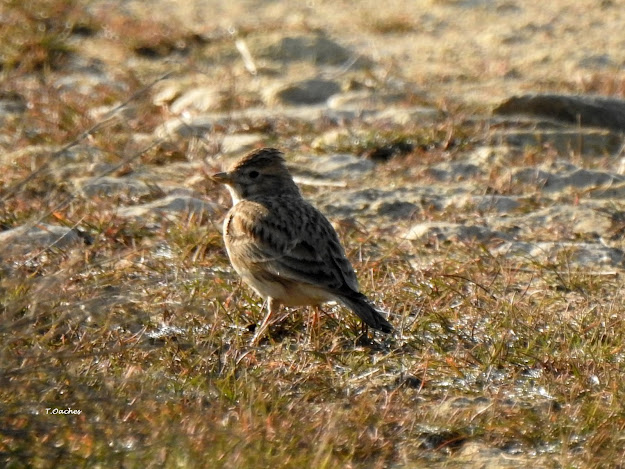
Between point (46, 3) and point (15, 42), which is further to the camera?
point (46, 3)

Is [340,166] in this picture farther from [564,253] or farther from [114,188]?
[564,253]

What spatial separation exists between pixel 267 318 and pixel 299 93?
477 cm

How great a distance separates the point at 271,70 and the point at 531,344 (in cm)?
622

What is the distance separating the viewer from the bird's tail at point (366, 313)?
16.8 ft

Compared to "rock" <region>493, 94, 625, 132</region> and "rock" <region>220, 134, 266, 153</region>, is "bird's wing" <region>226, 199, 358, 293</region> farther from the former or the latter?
"rock" <region>493, 94, 625, 132</region>

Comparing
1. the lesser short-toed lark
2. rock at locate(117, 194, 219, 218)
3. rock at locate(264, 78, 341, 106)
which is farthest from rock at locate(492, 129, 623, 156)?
the lesser short-toed lark

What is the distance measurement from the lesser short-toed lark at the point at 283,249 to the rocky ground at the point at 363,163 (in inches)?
10.0

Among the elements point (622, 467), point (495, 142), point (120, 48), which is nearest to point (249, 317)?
point (622, 467)

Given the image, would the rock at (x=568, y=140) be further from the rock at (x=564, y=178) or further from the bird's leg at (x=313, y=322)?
the bird's leg at (x=313, y=322)

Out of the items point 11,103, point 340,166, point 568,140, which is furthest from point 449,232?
point 11,103

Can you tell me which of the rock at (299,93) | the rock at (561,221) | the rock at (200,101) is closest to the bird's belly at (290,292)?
the rock at (561,221)

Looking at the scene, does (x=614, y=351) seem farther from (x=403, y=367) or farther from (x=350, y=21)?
(x=350, y=21)

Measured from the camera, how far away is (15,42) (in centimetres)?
1086

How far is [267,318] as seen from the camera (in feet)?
18.3
